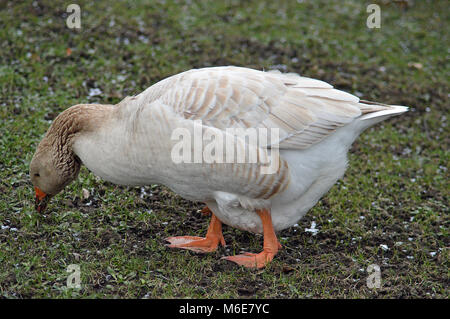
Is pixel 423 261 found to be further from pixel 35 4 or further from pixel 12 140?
pixel 35 4

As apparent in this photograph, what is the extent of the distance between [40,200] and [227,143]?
69.5 inches

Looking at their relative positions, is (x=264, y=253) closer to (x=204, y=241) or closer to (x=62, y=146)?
(x=204, y=241)

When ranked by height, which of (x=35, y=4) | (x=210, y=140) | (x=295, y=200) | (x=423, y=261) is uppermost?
(x=35, y=4)

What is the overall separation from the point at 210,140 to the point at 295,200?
0.94m

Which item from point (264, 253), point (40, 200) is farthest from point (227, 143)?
point (40, 200)

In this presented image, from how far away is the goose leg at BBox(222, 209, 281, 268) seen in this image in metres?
4.11

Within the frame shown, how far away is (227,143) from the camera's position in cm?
366

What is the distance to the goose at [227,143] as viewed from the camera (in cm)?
373

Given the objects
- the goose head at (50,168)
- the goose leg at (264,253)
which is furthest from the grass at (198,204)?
the goose head at (50,168)

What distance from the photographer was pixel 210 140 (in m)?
3.68

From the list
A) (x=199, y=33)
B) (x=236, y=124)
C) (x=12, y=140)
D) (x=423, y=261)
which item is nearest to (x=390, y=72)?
(x=199, y=33)

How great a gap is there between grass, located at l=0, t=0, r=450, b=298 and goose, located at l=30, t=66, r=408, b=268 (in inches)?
14.7

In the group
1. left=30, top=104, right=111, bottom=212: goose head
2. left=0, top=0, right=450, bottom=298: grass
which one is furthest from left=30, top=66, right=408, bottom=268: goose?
left=0, top=0, right=450, bottom=298: grass

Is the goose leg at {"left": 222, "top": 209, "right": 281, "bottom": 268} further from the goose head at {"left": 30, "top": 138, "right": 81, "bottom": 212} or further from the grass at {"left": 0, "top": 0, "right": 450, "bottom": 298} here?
the goose head at {"left": 30, "top": 138, "right": 81, "bottom": 212}
